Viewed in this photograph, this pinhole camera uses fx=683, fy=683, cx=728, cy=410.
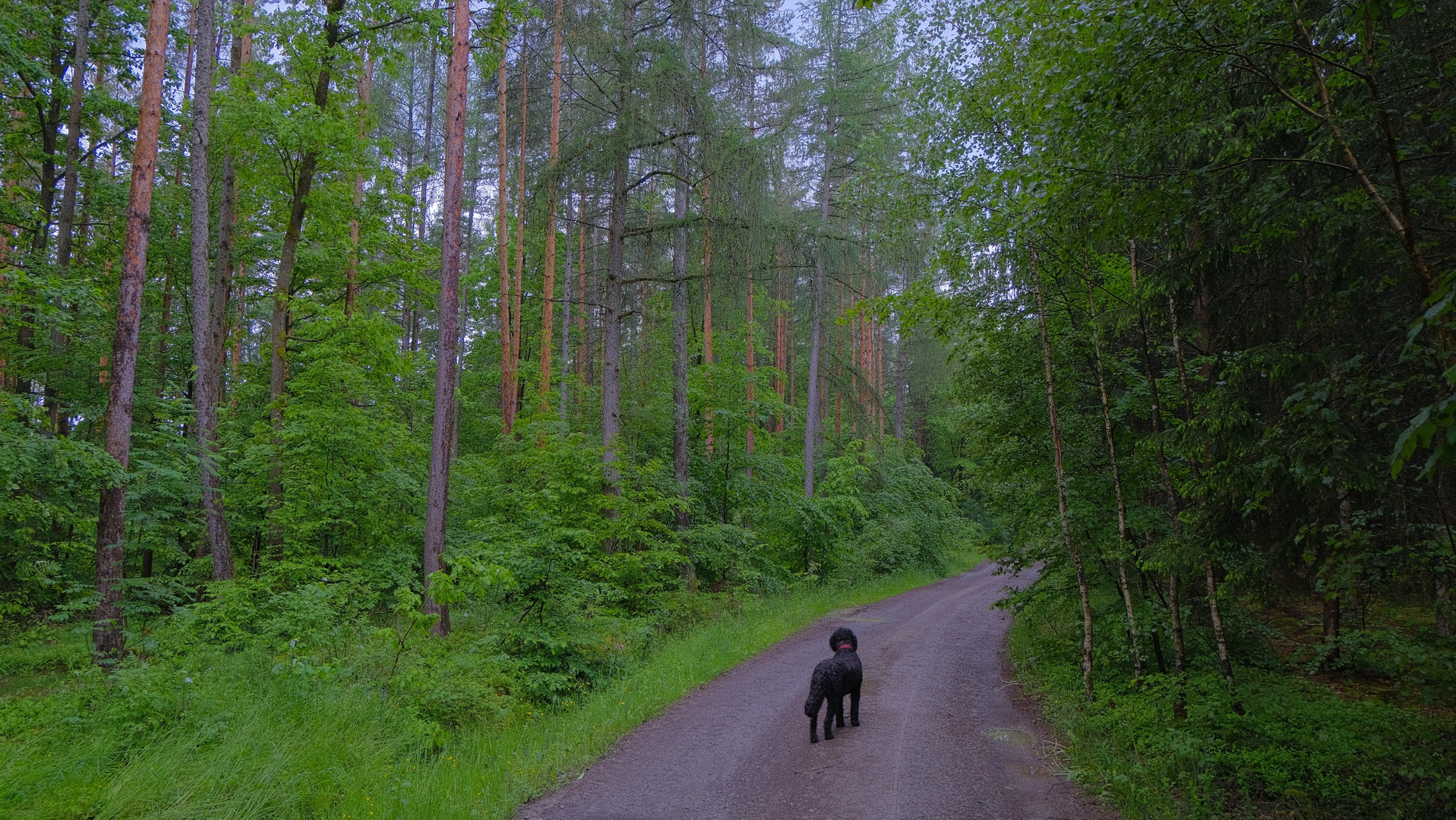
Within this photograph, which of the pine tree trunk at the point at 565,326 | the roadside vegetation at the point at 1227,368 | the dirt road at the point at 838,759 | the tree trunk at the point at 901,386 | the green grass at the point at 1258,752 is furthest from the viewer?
the tree trunk at the point at 901,386

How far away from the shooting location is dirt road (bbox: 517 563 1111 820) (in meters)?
5.14

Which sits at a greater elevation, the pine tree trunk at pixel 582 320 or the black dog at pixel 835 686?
the pine tree trunk at pixel 582 320

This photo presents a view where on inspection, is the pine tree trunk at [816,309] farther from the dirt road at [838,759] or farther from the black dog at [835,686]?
the black dog at [835,686]

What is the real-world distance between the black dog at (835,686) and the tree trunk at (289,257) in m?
9.99

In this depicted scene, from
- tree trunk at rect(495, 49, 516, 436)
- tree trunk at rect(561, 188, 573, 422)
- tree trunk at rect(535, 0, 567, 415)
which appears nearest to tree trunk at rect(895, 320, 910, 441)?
tree trunk at rect(561, 188, 573, 422)

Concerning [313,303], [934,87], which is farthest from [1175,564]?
[313,303]

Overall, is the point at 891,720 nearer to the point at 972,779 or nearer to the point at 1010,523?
the point at 972,779

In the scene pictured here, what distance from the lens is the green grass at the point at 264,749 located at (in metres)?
4.43

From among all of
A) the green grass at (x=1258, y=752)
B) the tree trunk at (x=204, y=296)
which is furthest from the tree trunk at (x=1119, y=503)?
the tree trunk at (x=204, y=296)

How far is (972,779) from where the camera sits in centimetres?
568

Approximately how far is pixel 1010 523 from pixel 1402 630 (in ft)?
15.1

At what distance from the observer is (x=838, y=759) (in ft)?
19.9

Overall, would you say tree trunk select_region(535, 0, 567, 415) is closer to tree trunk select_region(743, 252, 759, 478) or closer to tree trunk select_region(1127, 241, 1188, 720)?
tree trunk select_region(743, 252, 759, 478)

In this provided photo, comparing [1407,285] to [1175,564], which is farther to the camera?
[1175,564]
